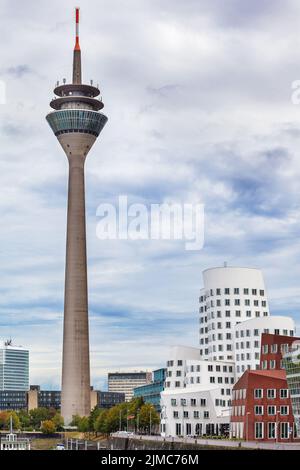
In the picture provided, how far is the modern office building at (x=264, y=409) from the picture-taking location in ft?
537

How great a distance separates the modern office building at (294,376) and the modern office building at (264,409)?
5.59 m

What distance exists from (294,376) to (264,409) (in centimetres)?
1219

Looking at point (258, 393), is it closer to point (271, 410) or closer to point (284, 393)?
point (271, 410)

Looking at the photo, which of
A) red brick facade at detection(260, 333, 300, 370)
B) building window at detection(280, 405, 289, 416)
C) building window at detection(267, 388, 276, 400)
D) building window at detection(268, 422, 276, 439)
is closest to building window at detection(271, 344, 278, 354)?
red brick facade at detection(260, 333, 300, 370)

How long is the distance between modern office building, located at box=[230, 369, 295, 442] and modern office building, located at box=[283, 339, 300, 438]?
5593mm

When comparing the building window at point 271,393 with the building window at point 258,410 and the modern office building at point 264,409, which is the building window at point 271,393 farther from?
the building window at point 258,410

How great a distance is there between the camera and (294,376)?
6186 inches

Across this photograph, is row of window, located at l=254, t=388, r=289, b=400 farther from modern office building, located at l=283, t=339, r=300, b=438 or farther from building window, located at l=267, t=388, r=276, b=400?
modern office building, located at l=283, t=339, r=300, b=438

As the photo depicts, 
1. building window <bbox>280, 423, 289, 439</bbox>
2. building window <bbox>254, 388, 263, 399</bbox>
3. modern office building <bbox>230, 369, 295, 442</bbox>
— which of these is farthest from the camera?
building window <bbox>254, 388, 263, 399</bbox>

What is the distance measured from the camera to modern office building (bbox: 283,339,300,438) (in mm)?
156125

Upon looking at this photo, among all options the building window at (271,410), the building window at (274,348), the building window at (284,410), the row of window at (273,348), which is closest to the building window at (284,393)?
the building window at (284,410)

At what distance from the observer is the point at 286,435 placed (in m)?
164

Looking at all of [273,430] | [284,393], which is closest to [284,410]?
[284,393]
